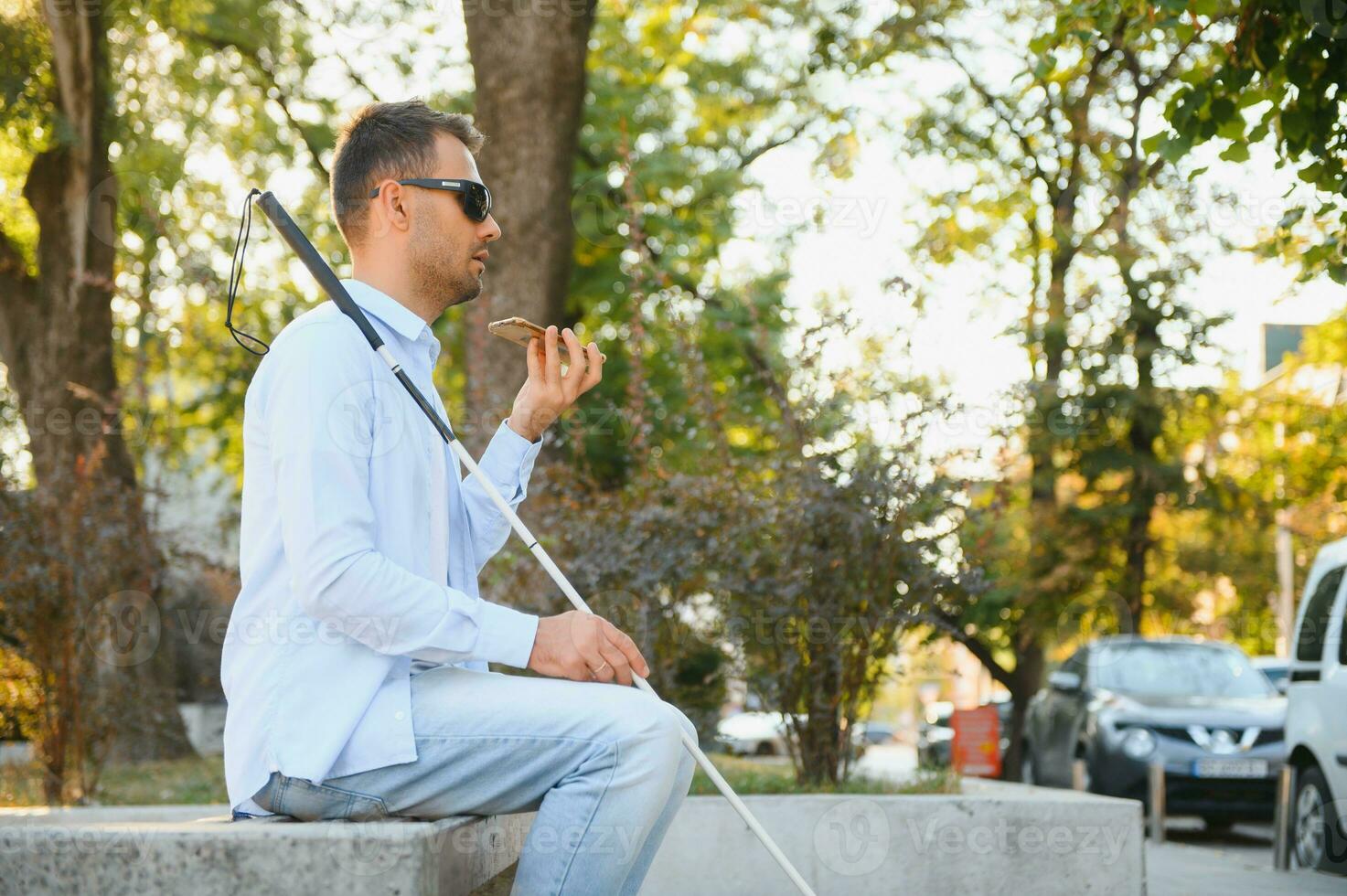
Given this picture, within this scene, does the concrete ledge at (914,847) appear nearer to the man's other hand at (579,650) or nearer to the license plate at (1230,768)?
the man's other hand at (579,650)

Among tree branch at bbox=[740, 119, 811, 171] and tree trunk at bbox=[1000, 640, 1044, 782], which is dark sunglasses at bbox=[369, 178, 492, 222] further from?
tree branch at bbox=[740, 119, 811, 171]

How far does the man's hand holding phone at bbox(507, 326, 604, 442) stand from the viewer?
3438 millimetres

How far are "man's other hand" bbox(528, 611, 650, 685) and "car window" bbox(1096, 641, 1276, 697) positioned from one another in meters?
11.1

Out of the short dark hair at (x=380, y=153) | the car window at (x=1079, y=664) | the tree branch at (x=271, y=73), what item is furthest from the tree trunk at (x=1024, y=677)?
the short dark hair at (x=380, y=153)

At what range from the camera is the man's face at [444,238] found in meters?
3.27

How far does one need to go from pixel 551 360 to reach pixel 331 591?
3.12ft

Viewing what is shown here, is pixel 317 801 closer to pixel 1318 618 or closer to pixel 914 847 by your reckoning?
pixel 914 847

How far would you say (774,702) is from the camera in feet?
23.5

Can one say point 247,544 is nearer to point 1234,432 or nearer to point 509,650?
point 509,650

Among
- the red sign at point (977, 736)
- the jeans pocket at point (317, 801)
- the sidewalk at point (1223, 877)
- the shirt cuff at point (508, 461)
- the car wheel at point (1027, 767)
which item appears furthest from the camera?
the car wheel at point (1027, 767)

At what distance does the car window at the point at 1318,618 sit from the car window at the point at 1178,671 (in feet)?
11.4

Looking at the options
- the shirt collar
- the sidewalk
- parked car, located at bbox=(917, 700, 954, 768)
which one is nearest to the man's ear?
the shirt collar

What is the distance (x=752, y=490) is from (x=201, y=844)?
5.04 m

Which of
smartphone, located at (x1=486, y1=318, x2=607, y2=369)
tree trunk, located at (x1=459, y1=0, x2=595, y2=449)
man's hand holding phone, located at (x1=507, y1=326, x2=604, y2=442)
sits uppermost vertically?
tree trunk, located at (x1=459, y1=0, x2=595, y2=449)
